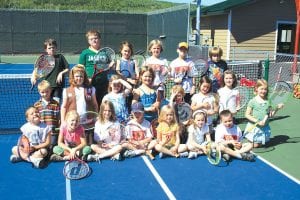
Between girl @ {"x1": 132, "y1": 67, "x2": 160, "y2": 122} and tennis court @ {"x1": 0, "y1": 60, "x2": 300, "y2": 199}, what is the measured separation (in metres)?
0.86

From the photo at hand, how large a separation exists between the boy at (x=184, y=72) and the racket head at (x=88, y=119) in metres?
1.60

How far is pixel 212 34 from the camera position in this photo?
71.8 feet

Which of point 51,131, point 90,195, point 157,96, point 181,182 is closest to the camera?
point 90,195

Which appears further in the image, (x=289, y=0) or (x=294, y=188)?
(x=289, y=0)

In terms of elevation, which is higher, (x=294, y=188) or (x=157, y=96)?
(x=157, y=96)

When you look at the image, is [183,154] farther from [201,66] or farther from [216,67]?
[216,67]

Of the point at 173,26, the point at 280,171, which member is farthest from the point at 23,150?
the point at 173,26

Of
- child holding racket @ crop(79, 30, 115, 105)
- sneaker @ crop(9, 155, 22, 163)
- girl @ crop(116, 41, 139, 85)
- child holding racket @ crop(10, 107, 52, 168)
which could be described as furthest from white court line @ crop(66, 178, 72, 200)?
girl @ crop(116, 41, 139, 85)

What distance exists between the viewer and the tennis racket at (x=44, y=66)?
6496mm

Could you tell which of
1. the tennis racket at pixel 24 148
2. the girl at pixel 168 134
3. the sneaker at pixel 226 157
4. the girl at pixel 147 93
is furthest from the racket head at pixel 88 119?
the sneaker at pixel 226 157

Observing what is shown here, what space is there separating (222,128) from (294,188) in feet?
4.80

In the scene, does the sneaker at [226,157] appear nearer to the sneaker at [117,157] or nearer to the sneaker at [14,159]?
the sneaker at [117,157]

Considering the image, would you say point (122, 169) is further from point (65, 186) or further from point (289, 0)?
point (289, 0)

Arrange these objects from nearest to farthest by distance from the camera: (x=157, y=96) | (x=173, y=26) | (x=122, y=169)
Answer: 1. (x=122, y=169)
2. (x=157, y=96)
3. (x=173, y=26)
